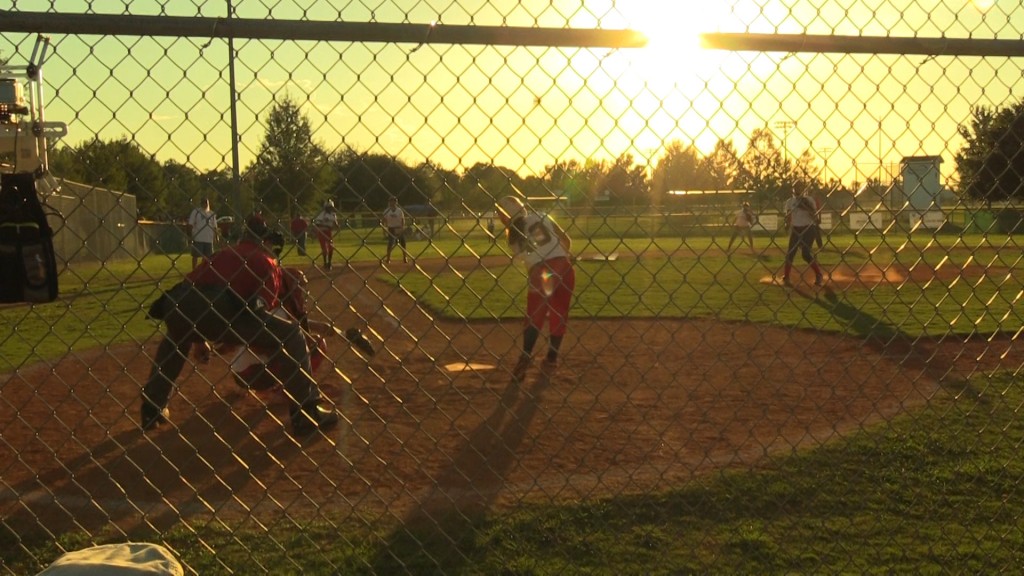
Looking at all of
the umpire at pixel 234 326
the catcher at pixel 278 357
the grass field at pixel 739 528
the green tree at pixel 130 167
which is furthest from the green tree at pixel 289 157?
the catcher at pixel 278 357

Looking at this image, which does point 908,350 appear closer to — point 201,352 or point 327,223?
point 201,352

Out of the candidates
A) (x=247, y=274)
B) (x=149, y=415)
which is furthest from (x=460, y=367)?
(x=247, y=274)

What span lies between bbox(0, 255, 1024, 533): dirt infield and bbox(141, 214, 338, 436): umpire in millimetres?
189

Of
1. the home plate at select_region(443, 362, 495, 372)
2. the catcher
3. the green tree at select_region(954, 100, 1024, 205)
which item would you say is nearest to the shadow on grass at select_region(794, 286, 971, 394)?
the green tree at select_region(954, 100, 1024, 205)

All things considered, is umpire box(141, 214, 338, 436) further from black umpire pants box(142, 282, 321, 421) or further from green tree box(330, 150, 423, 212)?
green tree box(330, 150, 423, 212)

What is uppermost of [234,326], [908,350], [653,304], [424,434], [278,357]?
[908,350]

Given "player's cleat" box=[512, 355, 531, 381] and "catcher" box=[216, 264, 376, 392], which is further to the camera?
"player's cleat" box=[512, 355, 531, 381]

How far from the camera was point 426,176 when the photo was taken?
3504 millimetres

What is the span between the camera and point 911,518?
4.98 metres

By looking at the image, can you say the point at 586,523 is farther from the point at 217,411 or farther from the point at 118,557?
the point at 217,411

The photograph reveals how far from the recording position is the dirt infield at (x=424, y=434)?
5.36 meters

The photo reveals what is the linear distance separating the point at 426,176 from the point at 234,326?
10.8 feet

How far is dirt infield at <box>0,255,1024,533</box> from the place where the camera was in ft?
17.6

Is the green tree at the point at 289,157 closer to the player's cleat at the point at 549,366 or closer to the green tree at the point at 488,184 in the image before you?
the green tree at the point at 488,184
